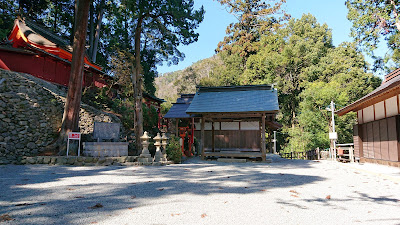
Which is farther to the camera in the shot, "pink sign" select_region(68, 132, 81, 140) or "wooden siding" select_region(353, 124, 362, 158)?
"wooden siding" select_region(353, 124, 362, 158)

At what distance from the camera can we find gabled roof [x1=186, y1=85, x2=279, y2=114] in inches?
499

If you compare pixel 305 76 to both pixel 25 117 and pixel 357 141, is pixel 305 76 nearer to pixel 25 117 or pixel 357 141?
pixel 357 141

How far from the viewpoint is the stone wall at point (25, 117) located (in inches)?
396

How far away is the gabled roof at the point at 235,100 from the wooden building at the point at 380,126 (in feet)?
12.6

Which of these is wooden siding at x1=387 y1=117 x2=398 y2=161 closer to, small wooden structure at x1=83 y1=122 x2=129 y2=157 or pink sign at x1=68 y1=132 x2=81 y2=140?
small wooden structure at x1=83 y1=122 x2=129 y2=157

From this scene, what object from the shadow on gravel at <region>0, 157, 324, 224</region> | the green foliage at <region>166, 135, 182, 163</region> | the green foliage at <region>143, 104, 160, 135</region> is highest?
the green foliage at <region>143, 104, 160, 135</region>

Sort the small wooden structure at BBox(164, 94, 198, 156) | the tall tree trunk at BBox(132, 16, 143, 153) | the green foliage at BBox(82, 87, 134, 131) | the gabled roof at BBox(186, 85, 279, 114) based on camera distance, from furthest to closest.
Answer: the green foliage at BBox(82, 87, 134, 131) → the small wooden structure at BBox(164, 94, 198, 156) → the gabled roof at BBox(186, 85, 279, 114) → the tall tree trunk at BBox(132, 16, 143, 153)

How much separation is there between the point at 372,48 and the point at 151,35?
1471 cm

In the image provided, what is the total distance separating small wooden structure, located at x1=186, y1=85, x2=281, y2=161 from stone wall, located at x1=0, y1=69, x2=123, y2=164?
6431mm

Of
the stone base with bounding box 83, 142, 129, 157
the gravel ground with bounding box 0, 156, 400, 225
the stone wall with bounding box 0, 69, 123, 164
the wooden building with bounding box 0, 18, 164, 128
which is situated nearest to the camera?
the gravel ground with bounding box 0, 156, 400, 225

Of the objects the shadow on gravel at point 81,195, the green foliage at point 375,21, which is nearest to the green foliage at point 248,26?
the green foliage at point 375,21

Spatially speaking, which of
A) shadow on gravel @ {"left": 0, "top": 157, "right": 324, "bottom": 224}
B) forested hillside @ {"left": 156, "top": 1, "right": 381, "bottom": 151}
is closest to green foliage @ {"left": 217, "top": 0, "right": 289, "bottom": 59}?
forested hillside @ {"left": 156, "top": 1, "right": 381, "bottom": 151}

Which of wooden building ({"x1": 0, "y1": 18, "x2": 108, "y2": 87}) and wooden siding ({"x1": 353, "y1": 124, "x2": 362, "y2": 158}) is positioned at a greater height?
wooden building ({"x1": 0, "y1": 18, "x2": 108, "y2": 87})

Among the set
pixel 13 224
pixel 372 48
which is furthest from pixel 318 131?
pixel 13 224
